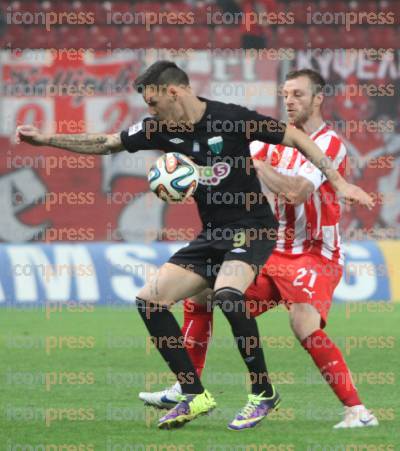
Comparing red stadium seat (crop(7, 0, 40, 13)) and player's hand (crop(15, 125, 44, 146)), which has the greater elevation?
red stadium seat (crop(7, 0, 40, 13))

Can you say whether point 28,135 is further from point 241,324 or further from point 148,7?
point 148,7

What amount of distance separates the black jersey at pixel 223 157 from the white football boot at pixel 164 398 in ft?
3.17

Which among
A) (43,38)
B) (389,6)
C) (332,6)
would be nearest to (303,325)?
(43,38)

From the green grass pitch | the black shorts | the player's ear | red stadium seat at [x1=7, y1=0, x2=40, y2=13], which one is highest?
red stadium seat at [x1=7, y1=0, x2=40, y2=13]

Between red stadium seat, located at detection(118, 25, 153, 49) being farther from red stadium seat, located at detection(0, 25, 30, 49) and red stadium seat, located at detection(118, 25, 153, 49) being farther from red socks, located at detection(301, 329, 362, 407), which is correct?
A: red socks, located at detection(301, 329, 362, 407)

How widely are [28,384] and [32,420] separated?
1564 mm

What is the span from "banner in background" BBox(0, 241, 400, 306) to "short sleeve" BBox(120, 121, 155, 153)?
272 inches

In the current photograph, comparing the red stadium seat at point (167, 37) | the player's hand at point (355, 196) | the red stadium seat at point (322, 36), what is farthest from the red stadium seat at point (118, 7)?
the player's hand at point (355, 196)

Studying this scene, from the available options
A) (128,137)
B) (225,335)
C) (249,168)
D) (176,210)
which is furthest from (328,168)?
(176,210)

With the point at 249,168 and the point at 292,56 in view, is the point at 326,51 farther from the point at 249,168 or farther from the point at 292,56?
the point at 249,168

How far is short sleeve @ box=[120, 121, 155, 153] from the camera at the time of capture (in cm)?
714

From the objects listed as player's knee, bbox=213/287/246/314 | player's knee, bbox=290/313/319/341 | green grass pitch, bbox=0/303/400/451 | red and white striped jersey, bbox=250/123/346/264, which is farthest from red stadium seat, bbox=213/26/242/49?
player's knee, bbox=213/287/246/314

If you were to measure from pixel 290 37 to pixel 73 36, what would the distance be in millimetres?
3068

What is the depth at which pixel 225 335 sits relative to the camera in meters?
11.8
